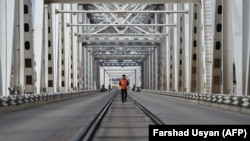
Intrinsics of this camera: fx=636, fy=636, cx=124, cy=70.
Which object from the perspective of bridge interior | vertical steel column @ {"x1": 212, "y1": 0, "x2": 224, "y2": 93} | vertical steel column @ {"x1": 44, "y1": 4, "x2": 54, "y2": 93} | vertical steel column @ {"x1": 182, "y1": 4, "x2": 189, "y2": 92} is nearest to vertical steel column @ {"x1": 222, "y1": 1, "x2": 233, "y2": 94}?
the perspective of bridge interior

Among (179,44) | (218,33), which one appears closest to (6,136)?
(218,33)

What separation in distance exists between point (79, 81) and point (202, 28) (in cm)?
4764

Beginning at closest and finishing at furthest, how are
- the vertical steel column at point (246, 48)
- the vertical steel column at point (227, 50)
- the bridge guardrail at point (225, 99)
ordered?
1. the bridge guardrail at point (225, 99)
2. the vertical steel column at point (246, 48)
3. the vertical steel column at point (227, 50)

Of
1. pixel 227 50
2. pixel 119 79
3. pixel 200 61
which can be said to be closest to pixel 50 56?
pixel 200 61

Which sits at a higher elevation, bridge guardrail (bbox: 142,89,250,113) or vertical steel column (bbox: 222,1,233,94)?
vertical steel column (bbox: 222,1,233,94)

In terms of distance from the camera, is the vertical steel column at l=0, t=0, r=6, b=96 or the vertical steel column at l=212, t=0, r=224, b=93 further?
the vertical steel column at l=212, t=0, r=224, b=93

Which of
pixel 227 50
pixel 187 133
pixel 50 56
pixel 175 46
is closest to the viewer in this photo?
pixel 187 133

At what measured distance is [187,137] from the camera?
28.9 ft

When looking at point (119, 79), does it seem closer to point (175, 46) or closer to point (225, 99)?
point (225, 99)

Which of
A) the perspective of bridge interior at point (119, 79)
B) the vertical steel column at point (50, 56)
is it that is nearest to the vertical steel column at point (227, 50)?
the perspective of bridge interior at point (119, 79)

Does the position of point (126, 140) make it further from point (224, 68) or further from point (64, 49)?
point (64, 49)

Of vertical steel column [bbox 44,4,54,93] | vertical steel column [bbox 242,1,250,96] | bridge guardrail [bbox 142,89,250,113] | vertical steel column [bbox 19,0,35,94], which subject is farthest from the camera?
vertical steel column [bbox 44,4,54,93]

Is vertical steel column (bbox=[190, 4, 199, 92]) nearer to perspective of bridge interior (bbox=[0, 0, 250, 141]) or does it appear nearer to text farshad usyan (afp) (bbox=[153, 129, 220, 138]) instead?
perspective of bridge interior (bbox=[0, 0, 250, 141])

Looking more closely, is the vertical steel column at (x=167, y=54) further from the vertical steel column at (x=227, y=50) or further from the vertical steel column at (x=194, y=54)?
the vertical steel column at (x=227, y=50)
